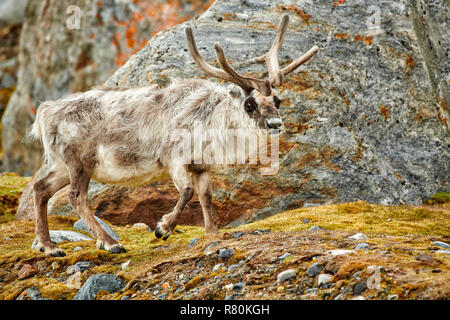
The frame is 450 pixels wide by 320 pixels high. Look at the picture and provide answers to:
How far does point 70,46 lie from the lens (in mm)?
21703

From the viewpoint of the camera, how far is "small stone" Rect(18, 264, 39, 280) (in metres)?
8.59


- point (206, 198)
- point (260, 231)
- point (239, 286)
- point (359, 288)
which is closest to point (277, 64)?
point (206, 198)

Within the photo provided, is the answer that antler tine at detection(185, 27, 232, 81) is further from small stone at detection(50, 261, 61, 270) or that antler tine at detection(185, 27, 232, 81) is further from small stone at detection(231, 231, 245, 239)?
small stone at detection(50, 261, 61, 270)

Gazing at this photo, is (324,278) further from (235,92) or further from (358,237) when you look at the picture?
(235,92)

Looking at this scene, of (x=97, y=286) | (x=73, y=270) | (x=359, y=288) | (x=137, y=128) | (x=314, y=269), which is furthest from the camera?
(x=137, y=128)

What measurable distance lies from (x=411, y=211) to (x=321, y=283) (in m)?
4.97

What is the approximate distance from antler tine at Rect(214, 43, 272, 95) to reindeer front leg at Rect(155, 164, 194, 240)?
5.39 ft

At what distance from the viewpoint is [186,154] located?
9.27 meters

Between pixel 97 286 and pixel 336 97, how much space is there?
284 inches

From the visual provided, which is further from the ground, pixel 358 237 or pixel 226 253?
pixel 358 237

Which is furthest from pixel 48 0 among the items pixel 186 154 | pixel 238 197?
pixel 186 154

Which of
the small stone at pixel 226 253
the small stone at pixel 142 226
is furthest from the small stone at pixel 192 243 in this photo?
the small stone at pixel 142 226

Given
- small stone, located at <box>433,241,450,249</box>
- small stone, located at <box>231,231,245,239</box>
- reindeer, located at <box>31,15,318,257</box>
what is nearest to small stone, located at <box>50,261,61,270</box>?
reindeer, located at <box>31,15,318,257</box>

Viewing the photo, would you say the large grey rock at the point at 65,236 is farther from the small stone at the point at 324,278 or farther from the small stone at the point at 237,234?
the small stone at the point at 324,278
